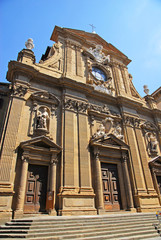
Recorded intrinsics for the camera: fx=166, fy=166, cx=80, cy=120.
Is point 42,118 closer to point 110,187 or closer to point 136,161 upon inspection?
point 110,187

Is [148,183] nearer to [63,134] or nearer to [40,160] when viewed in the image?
[63,134]

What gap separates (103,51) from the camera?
63.7 feet

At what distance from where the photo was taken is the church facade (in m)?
9.06

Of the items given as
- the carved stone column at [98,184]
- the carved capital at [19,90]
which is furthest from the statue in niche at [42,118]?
the carved stone column at [98,184]

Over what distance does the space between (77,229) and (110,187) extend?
5.43m

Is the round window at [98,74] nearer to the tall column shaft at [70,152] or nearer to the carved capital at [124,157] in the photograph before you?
the tall column shaft at [70,152]

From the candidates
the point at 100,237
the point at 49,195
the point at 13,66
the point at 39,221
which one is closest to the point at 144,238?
the point at 100,237

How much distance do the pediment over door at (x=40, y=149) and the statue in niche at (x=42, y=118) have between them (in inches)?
38.4

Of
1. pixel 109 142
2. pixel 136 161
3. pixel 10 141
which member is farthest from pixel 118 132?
pixel 10 141

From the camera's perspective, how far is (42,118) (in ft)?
35.7

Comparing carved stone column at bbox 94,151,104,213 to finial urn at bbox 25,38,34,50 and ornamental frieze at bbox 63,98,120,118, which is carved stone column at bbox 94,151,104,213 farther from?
finial urn at bbox 25,38,34,50

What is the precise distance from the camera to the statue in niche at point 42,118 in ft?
35.2

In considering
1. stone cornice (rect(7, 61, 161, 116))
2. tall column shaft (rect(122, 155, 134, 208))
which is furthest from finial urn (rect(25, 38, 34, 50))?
tall column shaft (rect(122, 155, 134, 208))

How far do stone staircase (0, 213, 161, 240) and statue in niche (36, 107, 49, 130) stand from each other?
17.7 feet
